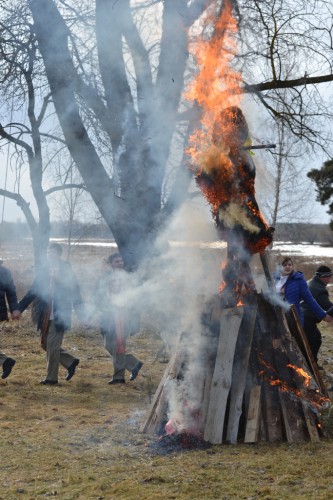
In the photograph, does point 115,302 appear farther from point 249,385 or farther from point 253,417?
point 253,417

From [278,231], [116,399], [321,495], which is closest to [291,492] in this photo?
[321,495]

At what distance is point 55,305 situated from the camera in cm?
933

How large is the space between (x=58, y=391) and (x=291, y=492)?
4.70m

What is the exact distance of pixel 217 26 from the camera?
801 centimetres

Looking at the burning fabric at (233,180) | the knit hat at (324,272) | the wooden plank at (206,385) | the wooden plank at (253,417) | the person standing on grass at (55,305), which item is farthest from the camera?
the knit hat at (324,272)

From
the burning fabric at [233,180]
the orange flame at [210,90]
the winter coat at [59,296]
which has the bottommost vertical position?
the winter coat at [59,296]

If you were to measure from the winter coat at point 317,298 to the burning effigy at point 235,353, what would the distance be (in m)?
2.76

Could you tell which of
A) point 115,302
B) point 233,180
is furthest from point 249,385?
point 115,302

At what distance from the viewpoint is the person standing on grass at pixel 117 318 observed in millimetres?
9250

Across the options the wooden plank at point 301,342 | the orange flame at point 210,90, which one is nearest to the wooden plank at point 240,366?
the wooden plank at point 301,342

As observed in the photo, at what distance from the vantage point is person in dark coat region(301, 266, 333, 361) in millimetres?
9547

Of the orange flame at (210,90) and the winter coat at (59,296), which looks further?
the winter coat at (59,296)

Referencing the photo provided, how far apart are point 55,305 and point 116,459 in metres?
4.05

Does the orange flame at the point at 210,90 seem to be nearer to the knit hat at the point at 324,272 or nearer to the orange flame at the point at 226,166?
the orange flame at the point at 226,166
